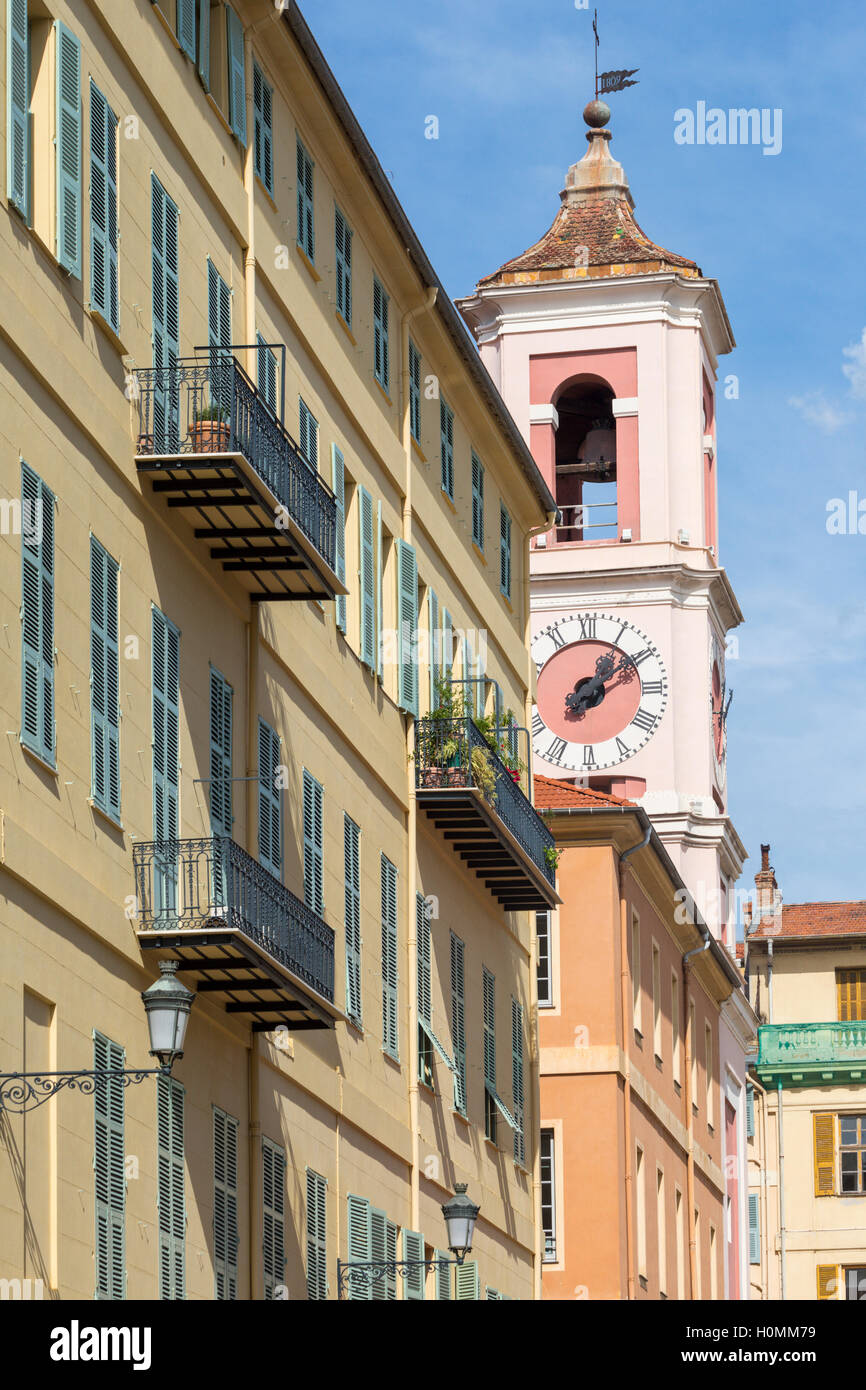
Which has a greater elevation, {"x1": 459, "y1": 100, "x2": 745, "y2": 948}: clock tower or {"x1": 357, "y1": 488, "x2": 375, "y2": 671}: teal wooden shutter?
{"x1": 459, "y1": 100, "x2": 745, "y2": 948}: clock tower

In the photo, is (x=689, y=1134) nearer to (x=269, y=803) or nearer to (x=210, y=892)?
(x=269, y=803)

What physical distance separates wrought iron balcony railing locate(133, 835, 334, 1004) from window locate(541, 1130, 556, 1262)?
62.7 feet

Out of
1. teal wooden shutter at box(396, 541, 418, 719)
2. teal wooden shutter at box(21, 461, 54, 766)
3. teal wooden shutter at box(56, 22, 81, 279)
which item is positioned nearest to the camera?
teal wooden shutter at box(21, 461, 54, 766)

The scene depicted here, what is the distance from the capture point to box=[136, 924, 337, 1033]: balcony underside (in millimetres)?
20125

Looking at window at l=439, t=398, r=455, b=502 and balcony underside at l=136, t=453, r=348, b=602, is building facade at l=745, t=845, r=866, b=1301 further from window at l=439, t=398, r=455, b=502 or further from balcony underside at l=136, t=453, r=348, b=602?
balcony underside at l=136, t=453, r=348, b=602

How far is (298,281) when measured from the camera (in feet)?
85.6

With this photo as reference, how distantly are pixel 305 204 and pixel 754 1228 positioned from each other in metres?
42.8

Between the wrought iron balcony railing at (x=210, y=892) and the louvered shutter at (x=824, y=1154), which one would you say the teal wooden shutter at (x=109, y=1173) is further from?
the louvered shutter at (x=824, y=1154)

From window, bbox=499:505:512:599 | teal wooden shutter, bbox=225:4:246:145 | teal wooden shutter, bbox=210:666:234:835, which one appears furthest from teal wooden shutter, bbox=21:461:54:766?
window, bbox=499:505:512:599

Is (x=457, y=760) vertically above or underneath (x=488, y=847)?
above

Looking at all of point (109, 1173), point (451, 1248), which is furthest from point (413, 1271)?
point (109, 1173)

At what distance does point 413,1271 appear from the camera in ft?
91.1

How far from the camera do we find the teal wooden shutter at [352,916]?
26422 millimetres
